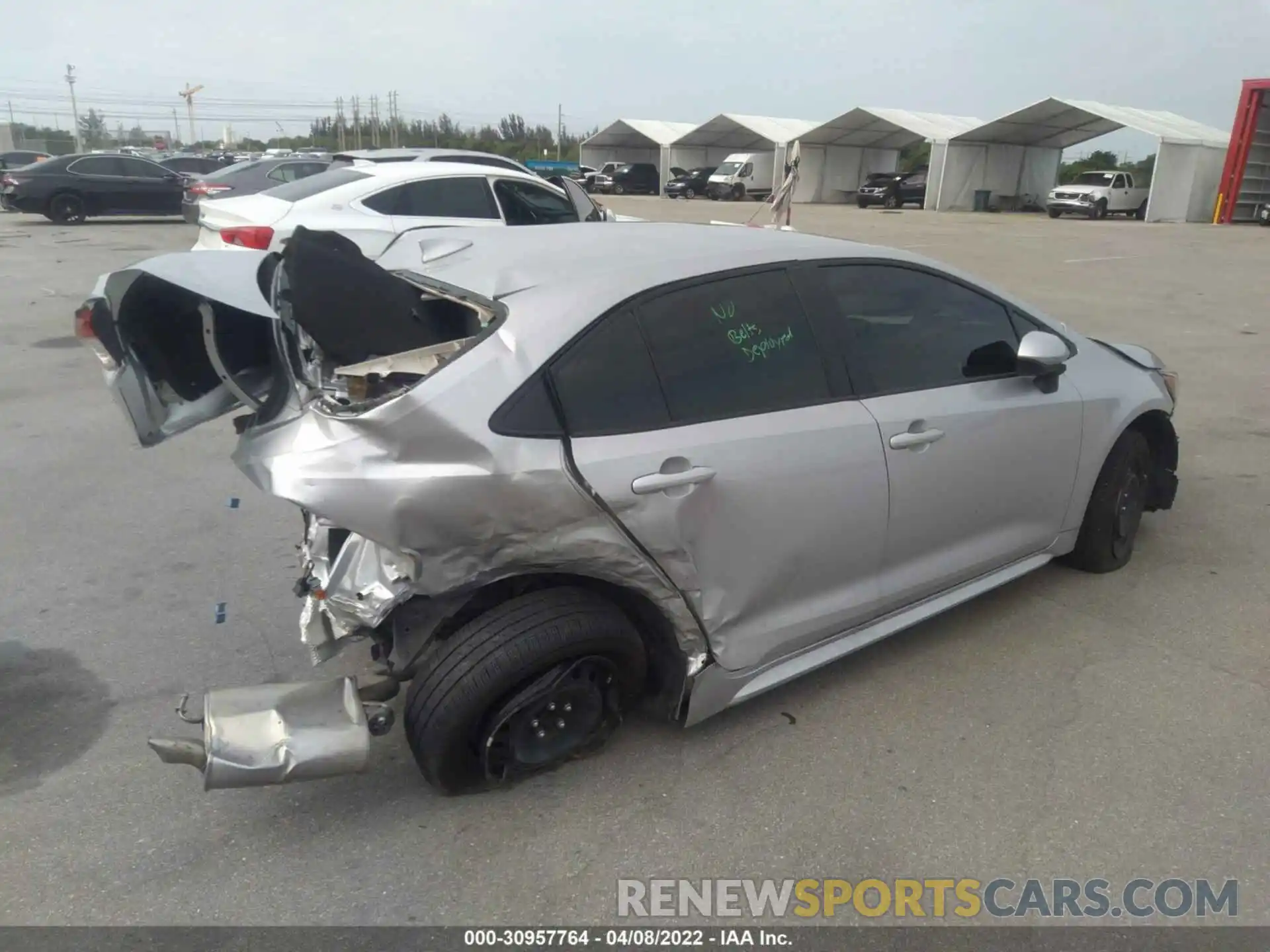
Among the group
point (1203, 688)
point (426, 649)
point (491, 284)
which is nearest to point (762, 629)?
point (426, 649)

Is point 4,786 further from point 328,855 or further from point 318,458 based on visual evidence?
point 318,458

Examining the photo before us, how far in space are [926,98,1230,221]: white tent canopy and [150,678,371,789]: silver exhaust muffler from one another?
36.7 meters

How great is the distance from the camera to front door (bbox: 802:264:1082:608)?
3254mm

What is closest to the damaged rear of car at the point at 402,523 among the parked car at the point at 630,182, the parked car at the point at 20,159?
the parked car at the point at 20,159

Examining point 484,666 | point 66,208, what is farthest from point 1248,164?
point 484,666

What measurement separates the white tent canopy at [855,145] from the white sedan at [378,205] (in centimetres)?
3418

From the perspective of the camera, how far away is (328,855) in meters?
2.59

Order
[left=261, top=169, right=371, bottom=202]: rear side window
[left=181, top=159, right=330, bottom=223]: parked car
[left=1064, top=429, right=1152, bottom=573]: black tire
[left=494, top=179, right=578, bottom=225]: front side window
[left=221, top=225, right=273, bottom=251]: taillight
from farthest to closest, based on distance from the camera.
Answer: [left=181, top=159, right=330, bottom=223]: parked car
[left=494, top=179, right=578, bottom=225]: front side window
[left=261, top=169, right=371, bottom=202]: rear side window
[left=221, top=225, right=273, bottom=251]: taillight
[left=1064, top=429, right=1152, bottom=573]: black tire

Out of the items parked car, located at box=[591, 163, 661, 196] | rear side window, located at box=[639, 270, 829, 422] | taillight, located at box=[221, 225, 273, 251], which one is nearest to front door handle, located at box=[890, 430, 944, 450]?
rear side window, located at box=[639, 270, 829, 422]

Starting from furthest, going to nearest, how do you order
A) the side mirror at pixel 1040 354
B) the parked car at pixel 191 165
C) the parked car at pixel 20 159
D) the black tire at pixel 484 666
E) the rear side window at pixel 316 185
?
1. the parked car at pixel 20 159
2. the parked car at pixel 191 165
3. the rear side window at pixel 316 185
4. the side mirror at pixel 1040 354
5. the black tire at pixel 484 666

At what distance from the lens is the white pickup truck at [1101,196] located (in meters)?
33.6

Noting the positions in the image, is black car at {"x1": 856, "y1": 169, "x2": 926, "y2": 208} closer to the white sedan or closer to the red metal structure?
the red metal structure

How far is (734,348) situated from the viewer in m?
2.99

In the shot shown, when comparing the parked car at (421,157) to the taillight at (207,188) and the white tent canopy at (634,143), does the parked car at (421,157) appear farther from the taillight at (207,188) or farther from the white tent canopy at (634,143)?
the white tent canopy at (634,143)
